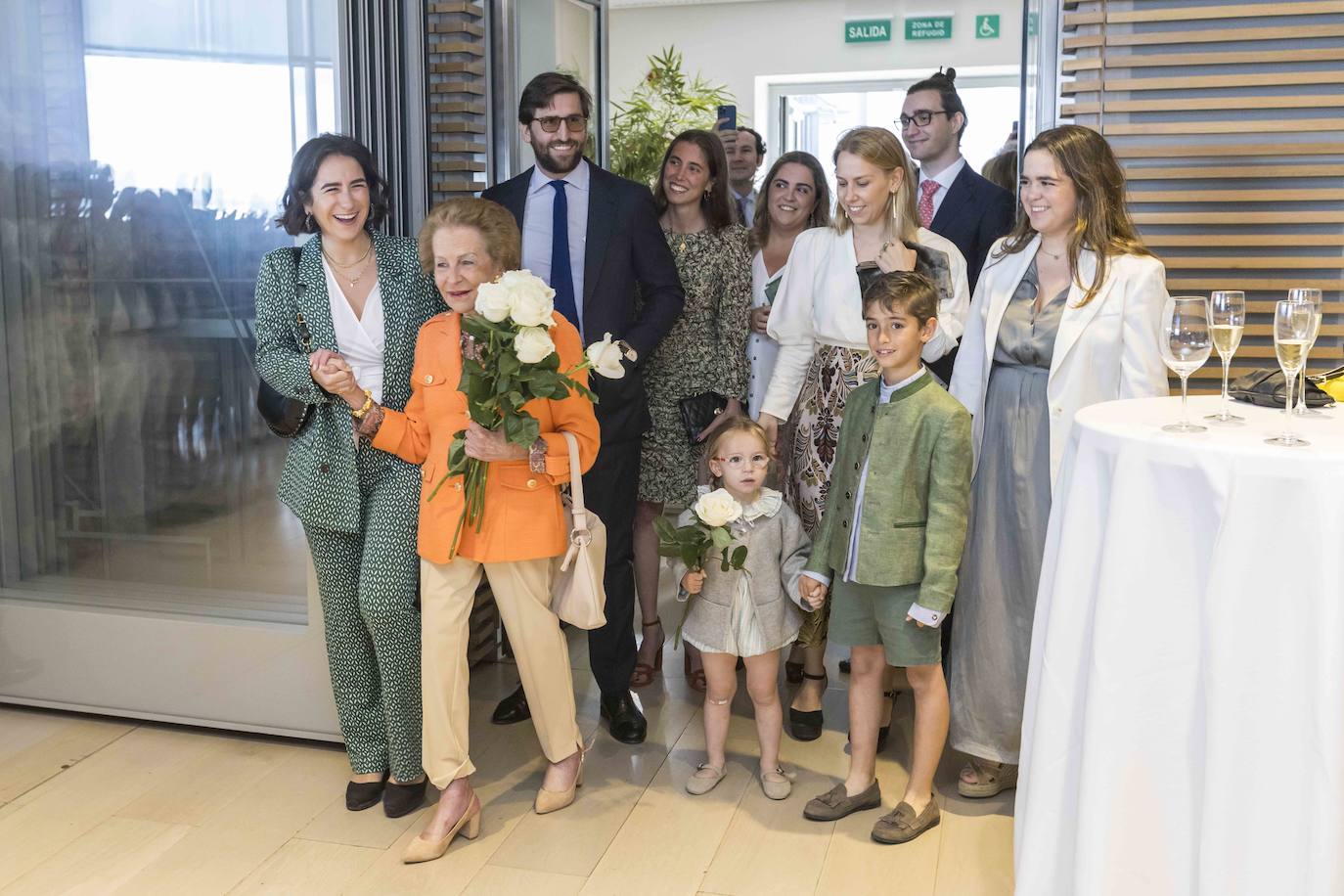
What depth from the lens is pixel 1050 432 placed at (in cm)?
309

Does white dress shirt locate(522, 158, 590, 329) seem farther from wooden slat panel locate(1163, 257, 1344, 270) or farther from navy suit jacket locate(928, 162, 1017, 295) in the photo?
wooden slat panel locate(1163, 257, 1344, 270)

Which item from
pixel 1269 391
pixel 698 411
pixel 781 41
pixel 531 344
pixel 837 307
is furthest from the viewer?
pixel 781 41

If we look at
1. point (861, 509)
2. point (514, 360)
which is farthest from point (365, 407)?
point (861, 509)

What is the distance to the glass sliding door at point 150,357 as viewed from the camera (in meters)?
3.79

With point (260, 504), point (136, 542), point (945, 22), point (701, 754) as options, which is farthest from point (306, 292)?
point (945, 22)

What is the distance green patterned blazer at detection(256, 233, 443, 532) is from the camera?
3.12 metres

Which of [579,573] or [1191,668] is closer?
[1191,668]

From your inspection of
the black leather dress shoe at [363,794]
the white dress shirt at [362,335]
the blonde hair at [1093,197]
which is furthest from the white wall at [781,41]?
the black leather dress shoe at [363,794]

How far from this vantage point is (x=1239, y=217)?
342cm

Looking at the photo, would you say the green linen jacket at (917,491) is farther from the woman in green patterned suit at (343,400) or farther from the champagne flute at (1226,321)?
the woman in green patterned suit at (343,400)

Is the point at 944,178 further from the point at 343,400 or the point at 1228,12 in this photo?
the point at 343,400

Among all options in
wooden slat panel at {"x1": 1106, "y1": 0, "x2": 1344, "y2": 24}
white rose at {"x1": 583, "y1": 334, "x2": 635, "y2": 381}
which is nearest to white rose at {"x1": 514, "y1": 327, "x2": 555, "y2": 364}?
white rose at {"x1": 583, "y1": 334, "x2": 635, "y2": 381}

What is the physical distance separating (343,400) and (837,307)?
133cm

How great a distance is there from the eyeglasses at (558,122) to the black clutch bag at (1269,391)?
6.37ft
